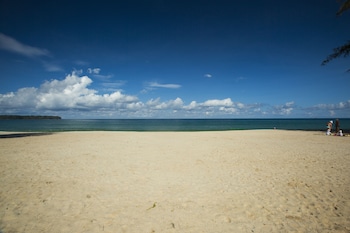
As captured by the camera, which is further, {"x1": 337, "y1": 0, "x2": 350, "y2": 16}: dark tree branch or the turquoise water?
the turquoise water

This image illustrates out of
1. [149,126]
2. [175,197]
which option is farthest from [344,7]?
[149,126]

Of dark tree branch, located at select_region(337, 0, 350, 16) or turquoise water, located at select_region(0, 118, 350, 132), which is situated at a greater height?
dark tree branch, located at select_region(337, 0, 350, 16)

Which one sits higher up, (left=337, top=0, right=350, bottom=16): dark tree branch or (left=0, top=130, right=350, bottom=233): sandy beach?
(left=337, top=0, right=350, bottom=16): dark tree branch

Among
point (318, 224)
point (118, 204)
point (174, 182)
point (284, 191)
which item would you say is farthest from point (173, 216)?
point (284, 191)

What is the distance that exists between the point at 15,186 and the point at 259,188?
29.1 ft

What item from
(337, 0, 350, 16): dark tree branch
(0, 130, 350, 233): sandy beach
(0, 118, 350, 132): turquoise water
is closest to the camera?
(0, 130, 350, 233): sandy beach

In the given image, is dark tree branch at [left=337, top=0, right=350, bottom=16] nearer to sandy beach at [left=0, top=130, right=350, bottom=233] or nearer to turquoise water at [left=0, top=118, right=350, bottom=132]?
sandy beach at [left=0, top=130, right=350, bottom=233]

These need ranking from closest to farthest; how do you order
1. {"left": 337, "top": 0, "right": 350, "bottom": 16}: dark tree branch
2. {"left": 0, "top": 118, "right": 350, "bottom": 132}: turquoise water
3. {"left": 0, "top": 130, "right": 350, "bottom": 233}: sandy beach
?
1. {"left": 0, "top": 130, "right": 350, "bottom": 233}: sandy beach
2. {"left": 337, "top": 0, "right": 350, "bottom": 16}: dark tree branch
3. {"left": 0, "top": 118, "right": 350, "bottom": 132}: turquoise water

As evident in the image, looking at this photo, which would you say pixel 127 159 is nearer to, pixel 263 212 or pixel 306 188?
pixel 263 212

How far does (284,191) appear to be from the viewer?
624 centimetres

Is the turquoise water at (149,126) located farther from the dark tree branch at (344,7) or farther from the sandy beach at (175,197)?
the sandy beach at (175,197)

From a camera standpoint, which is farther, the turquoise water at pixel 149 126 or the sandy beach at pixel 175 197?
the turquoise water at pixel 149 126

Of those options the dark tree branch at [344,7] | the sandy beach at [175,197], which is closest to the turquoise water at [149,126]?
the dark tree branch at [344,7]

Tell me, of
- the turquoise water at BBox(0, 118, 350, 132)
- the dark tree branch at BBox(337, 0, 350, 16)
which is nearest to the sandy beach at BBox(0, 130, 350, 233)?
the dark tree branch at BBox(337, 0, 350, 16)
